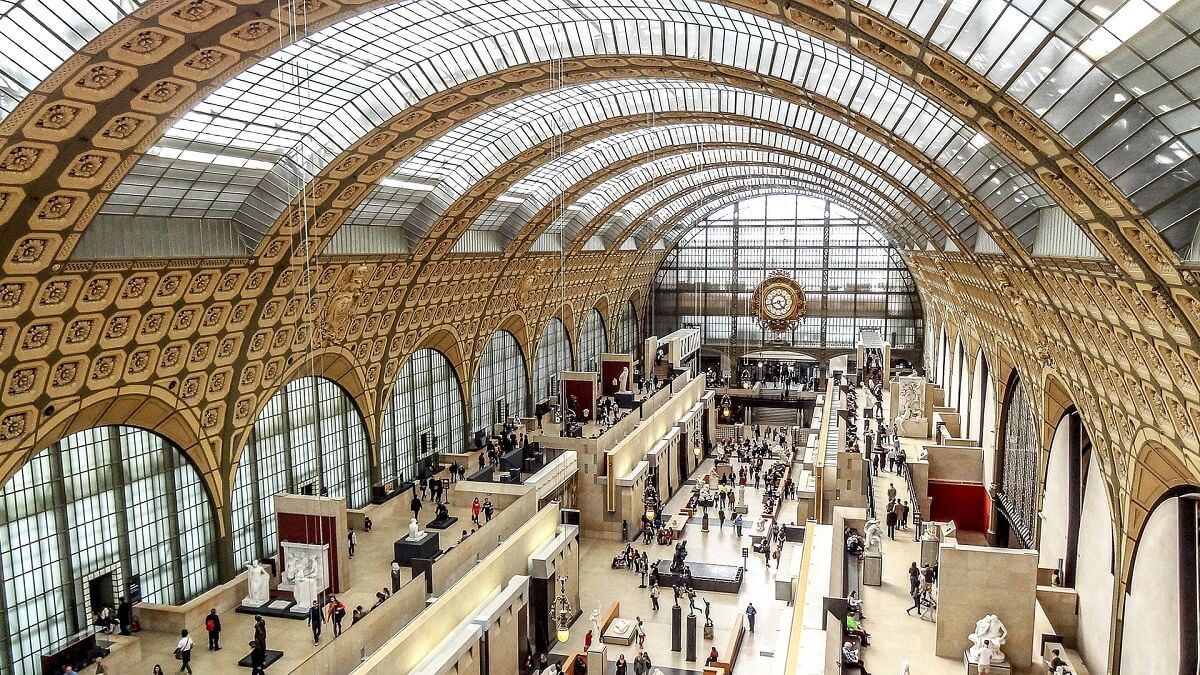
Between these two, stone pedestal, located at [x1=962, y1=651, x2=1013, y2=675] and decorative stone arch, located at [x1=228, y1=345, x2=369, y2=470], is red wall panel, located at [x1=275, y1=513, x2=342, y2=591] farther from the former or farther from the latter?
stone pedestal, located at [x1=962, y1=651, x2=1013, y2=675]

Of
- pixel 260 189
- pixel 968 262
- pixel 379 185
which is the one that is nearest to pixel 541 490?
pixel 379 185

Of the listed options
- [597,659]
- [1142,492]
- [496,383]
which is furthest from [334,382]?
[1142,492]

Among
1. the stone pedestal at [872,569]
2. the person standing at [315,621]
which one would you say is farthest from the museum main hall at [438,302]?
the person standing at [315,621]

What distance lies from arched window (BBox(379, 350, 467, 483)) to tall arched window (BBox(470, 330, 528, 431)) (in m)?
1.97

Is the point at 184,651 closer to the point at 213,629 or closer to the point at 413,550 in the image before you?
the point at 213,629

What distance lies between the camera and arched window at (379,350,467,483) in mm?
36938

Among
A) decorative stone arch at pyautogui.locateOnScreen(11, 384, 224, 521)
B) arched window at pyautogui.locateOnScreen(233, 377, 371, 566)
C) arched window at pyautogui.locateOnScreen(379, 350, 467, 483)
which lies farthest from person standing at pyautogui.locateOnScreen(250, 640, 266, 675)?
arched window at pyautogui.locateOnScreen(379, 350, 467, 483)

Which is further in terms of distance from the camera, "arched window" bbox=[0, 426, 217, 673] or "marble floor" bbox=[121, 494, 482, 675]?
"arched window" bbox=[0, 426, 217, 673]

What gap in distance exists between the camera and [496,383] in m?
47.1

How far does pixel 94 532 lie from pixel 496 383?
1011 inches

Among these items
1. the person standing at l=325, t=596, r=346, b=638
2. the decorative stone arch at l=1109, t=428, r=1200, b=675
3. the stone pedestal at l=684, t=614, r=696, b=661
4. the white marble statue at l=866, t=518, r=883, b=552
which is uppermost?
the decorative stone arch at l=1109, t=428, r=1200, b=675

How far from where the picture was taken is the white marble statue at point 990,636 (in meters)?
17.9

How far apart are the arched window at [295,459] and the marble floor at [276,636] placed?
3.14 meters

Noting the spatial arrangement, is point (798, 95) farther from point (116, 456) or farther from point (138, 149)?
point (116, 456)
